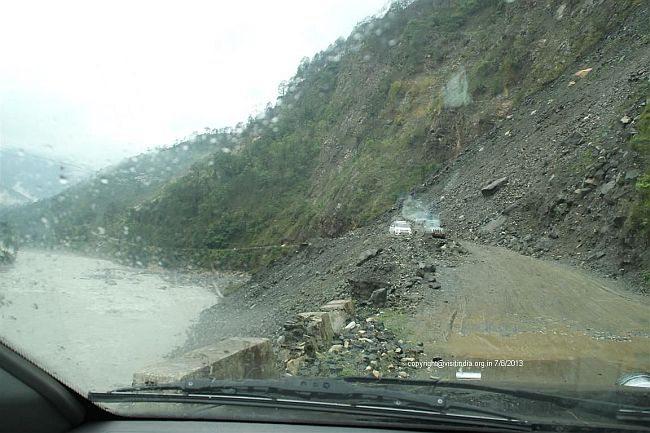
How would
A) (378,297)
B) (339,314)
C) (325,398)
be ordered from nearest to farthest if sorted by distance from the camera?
(325,398) → (339,314) → (378,297)

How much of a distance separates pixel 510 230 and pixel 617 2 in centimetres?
1539

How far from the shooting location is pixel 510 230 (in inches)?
831

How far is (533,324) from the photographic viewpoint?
1002 cm

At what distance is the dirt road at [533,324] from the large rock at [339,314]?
1011 mm

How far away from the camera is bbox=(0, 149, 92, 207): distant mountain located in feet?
15.4

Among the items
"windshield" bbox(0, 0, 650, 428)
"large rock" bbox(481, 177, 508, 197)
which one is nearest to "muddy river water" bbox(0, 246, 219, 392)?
"windshield" bbox(0, 0, 650, 428)

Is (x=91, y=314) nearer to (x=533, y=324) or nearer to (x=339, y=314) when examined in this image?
(x=339, y=314)

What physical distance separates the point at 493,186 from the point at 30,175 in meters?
20.9

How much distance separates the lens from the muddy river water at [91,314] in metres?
4.46

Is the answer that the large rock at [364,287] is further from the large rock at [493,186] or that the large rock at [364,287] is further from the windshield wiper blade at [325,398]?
the large rock at [493,186]

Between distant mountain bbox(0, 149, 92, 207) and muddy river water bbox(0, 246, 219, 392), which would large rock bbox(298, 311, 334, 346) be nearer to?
muddy river water bbox(0, 246, 219, 392)

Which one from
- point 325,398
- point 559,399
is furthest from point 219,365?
point 559,399

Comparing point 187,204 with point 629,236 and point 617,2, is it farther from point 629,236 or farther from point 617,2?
point 617,2

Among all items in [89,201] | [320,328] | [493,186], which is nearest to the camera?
[320,328]
